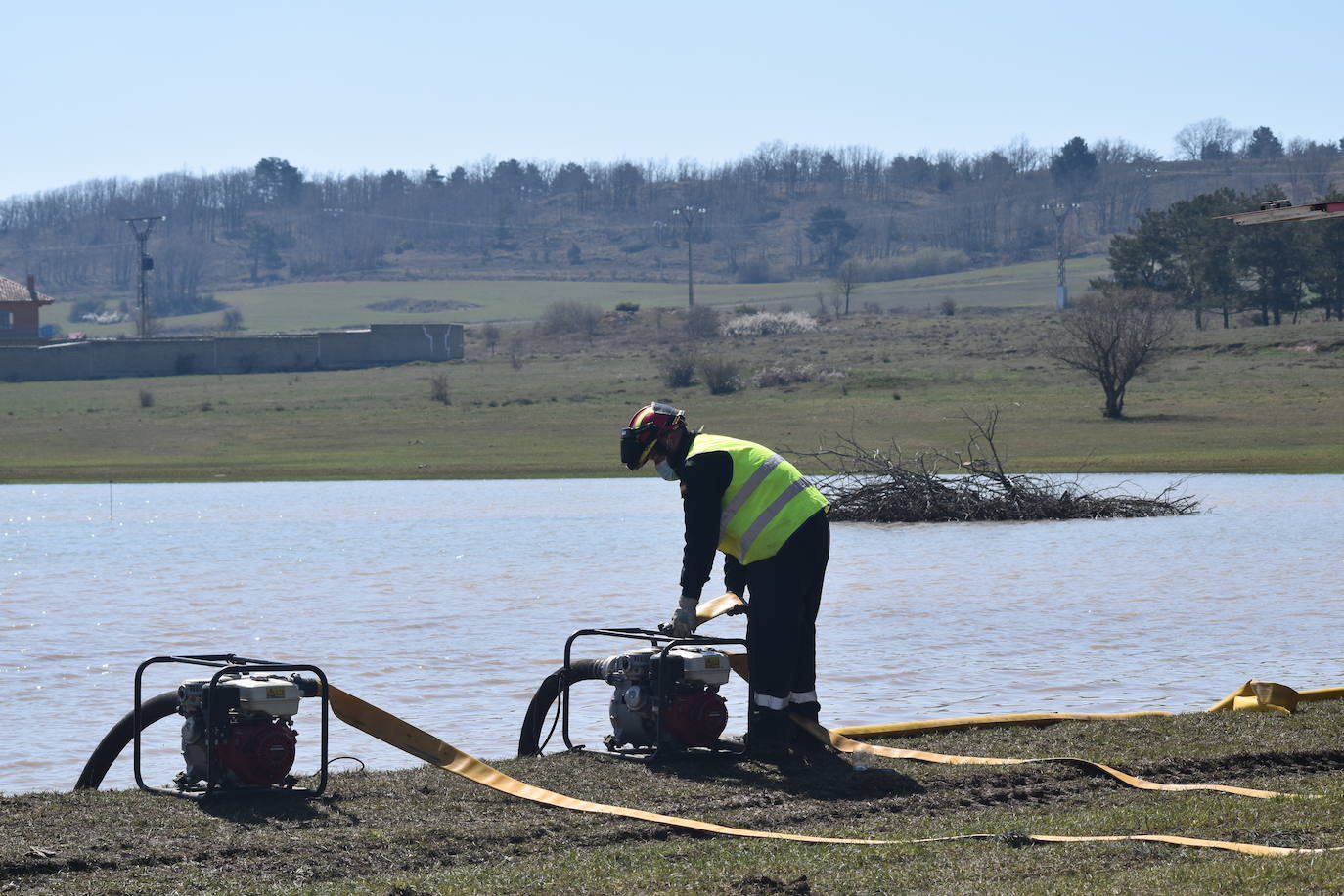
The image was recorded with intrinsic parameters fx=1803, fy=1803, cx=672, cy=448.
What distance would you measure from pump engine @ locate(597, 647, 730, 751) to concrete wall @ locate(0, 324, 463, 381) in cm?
6704

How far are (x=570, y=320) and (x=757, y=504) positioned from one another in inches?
3422

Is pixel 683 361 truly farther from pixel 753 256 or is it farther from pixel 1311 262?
pixel 753 256

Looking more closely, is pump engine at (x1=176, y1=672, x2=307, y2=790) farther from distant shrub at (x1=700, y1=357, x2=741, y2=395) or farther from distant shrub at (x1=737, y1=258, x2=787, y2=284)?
distant shrub at (x1=737, y1=258, x2=787, y2=284)

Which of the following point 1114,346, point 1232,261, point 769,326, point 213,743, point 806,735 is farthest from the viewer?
point 769,326

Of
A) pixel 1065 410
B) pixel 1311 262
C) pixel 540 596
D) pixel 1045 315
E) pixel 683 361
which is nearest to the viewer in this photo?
pixel 540 596

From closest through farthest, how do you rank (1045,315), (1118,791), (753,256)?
(1118,791) → (1045,315) → (753,256)

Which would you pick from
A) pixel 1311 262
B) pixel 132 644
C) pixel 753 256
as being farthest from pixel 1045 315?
pixel 753 256

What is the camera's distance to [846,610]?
666 inches

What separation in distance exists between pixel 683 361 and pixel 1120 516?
99.1 ft

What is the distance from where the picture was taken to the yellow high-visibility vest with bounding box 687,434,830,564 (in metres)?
8.71

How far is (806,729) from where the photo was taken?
8.95m

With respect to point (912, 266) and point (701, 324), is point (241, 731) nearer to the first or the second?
point (701, 324)

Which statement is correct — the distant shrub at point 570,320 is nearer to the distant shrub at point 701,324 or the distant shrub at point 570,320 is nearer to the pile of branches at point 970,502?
the distant shrub at point 701,324

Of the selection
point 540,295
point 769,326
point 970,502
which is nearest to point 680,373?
point 970,502
